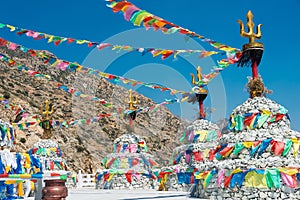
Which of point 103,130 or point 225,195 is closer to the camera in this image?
point 225,195

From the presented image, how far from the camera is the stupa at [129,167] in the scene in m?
22.9

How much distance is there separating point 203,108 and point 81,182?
12.7m

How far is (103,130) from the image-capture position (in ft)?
210

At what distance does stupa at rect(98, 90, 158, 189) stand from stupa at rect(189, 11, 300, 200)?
1051 cm

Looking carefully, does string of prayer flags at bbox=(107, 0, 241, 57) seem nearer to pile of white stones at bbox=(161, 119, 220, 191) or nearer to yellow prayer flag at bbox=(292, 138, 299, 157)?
yellow prayer flag at bbox=(292, 138, 299, 157)

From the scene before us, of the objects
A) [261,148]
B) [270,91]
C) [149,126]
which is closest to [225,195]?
[261,148]

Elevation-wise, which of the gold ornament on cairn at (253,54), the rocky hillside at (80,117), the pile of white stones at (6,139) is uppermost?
the rocky hillside at (80,117)

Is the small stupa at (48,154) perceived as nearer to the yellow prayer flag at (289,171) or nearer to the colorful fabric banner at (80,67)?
the colorful fabric banner at (80,67)

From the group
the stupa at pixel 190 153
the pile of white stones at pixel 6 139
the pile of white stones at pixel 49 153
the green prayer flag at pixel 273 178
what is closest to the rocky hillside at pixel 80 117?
the pile of white stones at pixel 49 153

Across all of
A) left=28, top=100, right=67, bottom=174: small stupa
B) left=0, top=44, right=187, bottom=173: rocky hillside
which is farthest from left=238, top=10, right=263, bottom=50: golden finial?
left=0, top=44, right=187, bottom=173: rocky hillside

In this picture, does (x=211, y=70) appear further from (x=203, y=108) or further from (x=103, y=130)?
(x=103, y=130)

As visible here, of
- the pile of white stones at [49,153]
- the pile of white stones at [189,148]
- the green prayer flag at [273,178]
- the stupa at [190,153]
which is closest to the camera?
the green prayer flag at [273,178]

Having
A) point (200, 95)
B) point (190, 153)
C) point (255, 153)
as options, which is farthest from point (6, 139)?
point (200, 95)

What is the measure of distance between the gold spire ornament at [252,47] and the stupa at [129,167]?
11.8 meters
